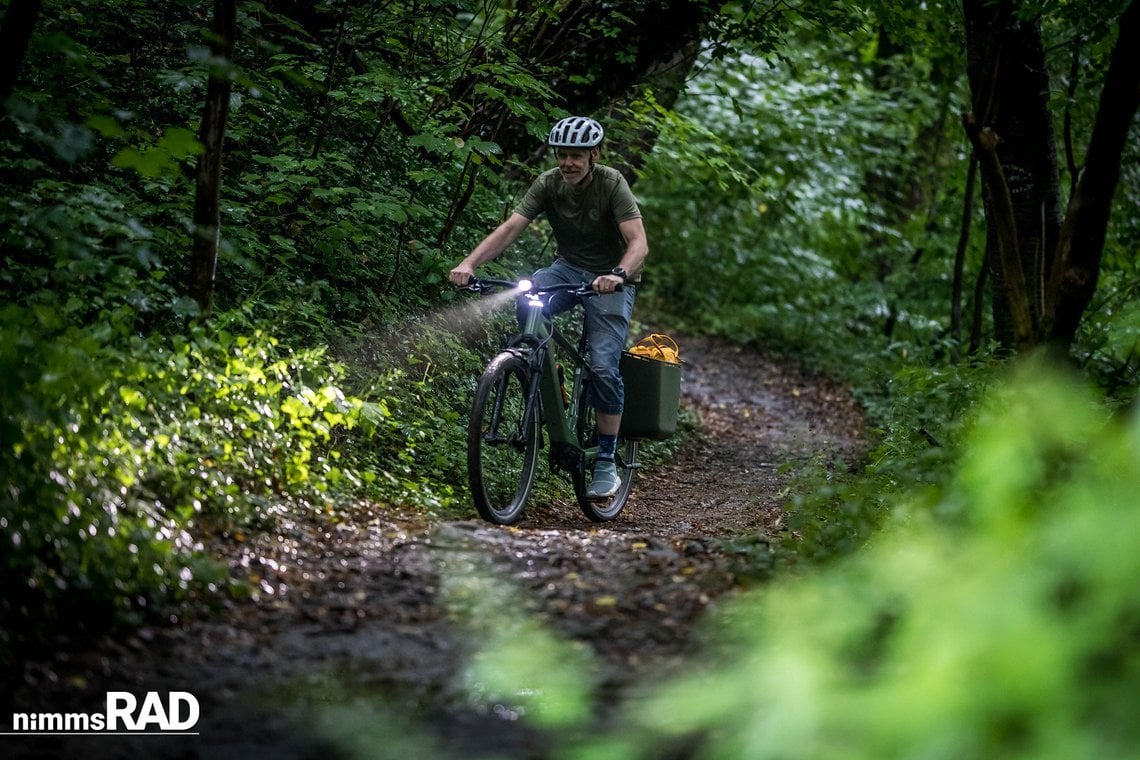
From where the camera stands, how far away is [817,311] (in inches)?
A: 654

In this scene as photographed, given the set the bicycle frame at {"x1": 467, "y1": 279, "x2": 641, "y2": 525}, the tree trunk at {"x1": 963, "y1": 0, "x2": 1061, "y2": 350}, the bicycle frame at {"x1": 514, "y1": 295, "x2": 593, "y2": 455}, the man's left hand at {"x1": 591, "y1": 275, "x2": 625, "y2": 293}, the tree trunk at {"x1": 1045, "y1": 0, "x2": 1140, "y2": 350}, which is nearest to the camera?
the tree trunk at {"x1": 1045, "y1": 0, "x2": 1140, "y2": 350}

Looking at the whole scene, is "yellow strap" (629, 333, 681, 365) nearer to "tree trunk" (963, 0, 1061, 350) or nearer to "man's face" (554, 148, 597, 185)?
"man's face" (554, 148, 597, 185)

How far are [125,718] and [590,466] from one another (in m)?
4.07

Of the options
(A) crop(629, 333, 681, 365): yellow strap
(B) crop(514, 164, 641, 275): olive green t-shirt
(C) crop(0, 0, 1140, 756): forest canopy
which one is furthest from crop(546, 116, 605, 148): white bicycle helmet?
(A) crop(629, 333, 681, 365): yellow strap

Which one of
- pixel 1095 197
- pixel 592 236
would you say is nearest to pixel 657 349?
pixel 592 236

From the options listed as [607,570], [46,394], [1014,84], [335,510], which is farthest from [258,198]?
[1014,84]

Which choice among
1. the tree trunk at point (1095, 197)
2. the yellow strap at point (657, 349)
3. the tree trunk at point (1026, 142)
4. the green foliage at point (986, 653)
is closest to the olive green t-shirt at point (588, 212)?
the yellow strap at point (657, 349)

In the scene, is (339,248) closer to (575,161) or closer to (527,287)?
(527,287)

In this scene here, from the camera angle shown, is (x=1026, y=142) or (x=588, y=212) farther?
(x=1026, y=142)

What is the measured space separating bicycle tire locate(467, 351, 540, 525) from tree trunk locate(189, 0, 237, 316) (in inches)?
55.7

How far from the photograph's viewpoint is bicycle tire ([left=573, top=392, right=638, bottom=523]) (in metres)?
6.65

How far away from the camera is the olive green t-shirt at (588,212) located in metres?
6.20

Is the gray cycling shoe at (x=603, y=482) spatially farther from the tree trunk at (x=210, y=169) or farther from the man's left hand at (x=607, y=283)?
the tree trunk at (x=210, y=169)

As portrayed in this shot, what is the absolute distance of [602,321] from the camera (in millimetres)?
6398
